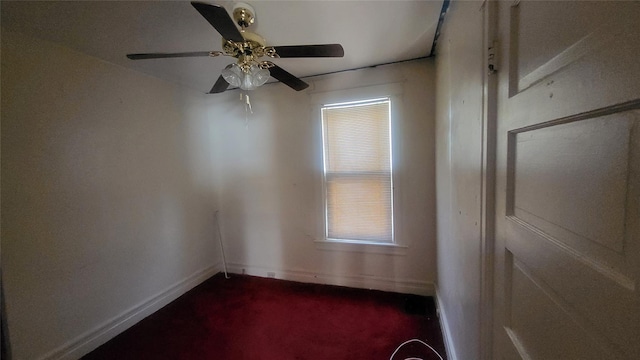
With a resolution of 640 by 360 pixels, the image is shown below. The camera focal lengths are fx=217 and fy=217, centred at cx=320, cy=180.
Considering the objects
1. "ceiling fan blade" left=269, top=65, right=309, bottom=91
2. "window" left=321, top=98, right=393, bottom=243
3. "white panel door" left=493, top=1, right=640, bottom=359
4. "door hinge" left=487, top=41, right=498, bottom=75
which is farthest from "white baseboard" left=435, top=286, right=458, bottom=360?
"ceiling fan blade" left=269, top=65, right=309, bottom=91

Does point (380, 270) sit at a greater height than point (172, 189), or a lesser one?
lesser

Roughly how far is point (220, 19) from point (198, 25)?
646mm

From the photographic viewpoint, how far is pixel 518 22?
1.99ft

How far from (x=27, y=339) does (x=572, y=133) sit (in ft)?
9.46

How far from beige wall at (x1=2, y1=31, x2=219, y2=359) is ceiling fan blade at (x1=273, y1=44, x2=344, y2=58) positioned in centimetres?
169

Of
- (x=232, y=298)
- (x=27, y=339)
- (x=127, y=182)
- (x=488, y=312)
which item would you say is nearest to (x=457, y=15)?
(x=488, y=312)

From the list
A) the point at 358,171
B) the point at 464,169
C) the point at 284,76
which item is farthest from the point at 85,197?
the point at 464,169

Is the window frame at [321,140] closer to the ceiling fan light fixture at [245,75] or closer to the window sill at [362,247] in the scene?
the window sill at [362,247]

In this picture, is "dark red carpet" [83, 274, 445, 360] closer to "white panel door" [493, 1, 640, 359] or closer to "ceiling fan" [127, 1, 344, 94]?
"white panel door" [493, 1, 640, 359]

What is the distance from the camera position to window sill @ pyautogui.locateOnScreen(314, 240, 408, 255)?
7.54 ft

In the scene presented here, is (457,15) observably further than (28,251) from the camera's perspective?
No

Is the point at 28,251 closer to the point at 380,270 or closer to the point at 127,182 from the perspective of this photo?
the point at 127,182

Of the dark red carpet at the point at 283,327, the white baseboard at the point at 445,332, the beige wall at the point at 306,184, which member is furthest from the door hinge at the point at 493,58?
the dark red carpet at the point at 283,327

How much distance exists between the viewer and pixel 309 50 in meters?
1.30
